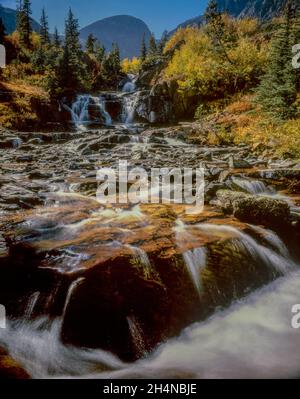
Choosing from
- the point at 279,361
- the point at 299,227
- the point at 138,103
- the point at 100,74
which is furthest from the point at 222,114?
the point at 100,74

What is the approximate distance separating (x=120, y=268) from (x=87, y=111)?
79.6 ft

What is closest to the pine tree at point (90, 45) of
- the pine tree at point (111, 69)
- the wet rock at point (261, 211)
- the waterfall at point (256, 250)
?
the pine tree at point (111, 69)

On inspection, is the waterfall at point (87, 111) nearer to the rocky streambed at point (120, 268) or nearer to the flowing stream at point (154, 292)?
the rocky streambed at point (120, 268)

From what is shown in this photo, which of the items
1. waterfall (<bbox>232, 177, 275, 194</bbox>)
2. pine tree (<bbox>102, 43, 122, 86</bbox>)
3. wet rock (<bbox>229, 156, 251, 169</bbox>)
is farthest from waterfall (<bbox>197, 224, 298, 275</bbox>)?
pine tree (<bbox>102, 43, 122, 86</bbox>)

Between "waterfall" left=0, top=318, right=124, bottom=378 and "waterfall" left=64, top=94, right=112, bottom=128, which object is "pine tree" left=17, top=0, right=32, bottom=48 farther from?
"waterfall" left=0, top=318, right=124, bottom=378

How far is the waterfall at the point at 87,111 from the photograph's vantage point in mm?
26078

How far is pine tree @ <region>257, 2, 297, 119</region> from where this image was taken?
16739 mm

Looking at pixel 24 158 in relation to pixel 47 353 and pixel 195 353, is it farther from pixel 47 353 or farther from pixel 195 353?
pixel 195 353

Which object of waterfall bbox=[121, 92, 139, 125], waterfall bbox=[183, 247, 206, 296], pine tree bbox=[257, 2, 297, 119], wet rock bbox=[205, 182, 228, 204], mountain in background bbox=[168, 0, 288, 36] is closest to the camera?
waterfall bbox=[183, 247, 206, 296]

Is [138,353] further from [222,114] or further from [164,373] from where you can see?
[222,114]

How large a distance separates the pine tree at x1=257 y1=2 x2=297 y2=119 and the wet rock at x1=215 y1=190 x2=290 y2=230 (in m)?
11.6

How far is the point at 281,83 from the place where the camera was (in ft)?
58.9

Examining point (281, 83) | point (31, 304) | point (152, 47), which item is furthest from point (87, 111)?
point (152, 47)

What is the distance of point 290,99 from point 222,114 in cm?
597
